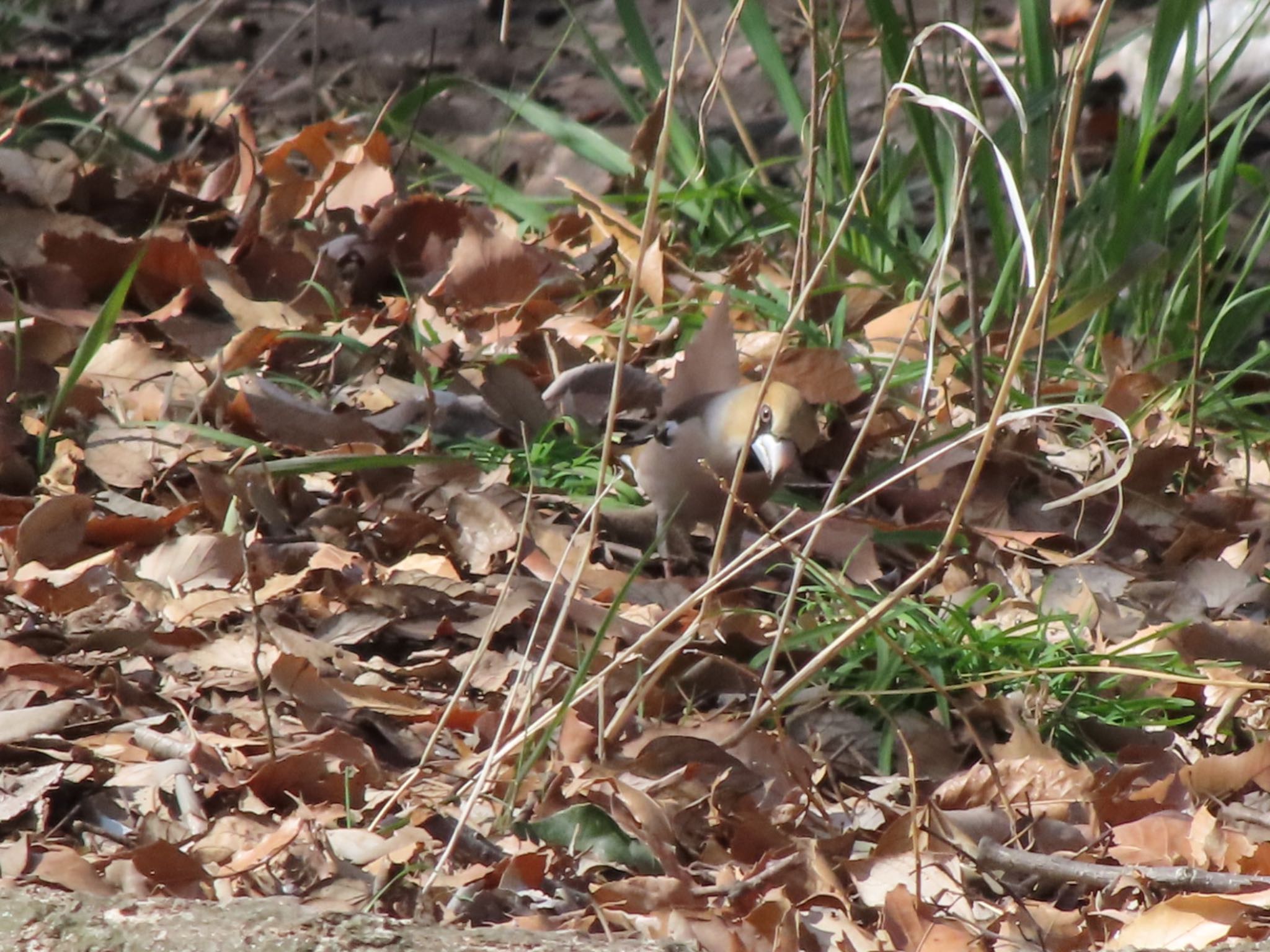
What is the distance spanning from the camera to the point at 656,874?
1.78 meters

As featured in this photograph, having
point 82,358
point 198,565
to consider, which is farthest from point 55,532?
point 82,358

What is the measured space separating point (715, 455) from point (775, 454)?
0.10 meters

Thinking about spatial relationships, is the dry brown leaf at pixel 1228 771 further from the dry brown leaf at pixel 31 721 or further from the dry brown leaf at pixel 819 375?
the dry brown leaf at pixel 31 721

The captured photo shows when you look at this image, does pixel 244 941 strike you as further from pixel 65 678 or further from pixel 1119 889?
pixel 1119 889

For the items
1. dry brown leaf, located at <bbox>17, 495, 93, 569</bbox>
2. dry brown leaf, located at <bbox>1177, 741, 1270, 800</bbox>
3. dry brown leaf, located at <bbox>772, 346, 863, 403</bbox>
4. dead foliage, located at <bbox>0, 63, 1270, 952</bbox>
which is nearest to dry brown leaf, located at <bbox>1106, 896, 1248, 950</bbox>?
dead foliage, located at <bbox>0, 63, 1270, 952</bbox>

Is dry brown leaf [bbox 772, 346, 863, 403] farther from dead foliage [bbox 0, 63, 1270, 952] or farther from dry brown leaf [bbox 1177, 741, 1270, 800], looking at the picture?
dry brown leaf [bbox 1177, 741, 1270, 800]

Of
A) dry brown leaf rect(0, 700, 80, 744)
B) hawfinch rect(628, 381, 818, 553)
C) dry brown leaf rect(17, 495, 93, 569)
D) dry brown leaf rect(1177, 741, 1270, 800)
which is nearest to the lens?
dry brown leaf rect(0, 700, 80, 744)

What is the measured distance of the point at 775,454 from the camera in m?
2.50

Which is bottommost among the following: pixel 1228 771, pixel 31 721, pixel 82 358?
pixel 1228 771

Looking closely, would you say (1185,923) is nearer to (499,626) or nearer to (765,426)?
(499,626)

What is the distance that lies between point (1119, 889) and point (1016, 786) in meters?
0.24

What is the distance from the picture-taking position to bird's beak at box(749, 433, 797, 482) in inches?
98.4

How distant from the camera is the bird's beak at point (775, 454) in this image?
2500 millimetres

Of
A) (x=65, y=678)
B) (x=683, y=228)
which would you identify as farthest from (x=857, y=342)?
(x=65, y=678)
